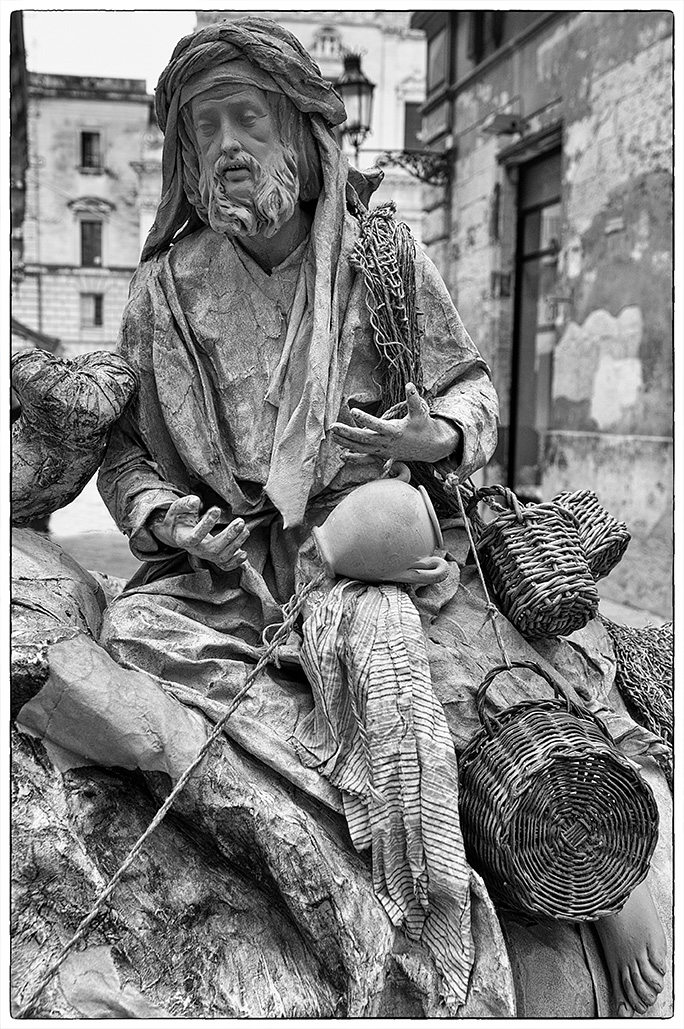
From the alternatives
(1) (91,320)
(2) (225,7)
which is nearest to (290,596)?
(2) (225,7)

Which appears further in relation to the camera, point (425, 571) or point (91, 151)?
point (91, 151)

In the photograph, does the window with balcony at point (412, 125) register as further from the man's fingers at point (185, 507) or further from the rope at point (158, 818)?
the rope at point (158, 818)

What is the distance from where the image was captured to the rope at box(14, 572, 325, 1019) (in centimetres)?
193

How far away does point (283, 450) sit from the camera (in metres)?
2.49

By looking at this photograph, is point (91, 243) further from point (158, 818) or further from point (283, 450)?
point (158, 818)

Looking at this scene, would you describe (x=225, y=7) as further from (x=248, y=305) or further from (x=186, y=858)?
(x=186, y=858)

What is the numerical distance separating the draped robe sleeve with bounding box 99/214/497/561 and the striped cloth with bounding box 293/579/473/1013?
513mm

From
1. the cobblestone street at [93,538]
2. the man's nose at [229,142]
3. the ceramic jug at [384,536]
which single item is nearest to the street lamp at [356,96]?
the cobblestone street at [93,538]

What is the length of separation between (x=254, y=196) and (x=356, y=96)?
5.54m

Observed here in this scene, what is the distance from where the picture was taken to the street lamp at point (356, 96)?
24.2 feet

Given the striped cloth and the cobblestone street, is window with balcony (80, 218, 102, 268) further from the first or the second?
the striped cloth

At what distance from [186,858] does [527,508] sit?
117cm

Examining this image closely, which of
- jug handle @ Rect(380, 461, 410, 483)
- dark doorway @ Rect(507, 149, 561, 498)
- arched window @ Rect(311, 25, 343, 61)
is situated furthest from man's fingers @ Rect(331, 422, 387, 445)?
dark doorway @ Rect(507, 149, 561, 498)

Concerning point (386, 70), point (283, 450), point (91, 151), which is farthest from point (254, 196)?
point (91, 151)
